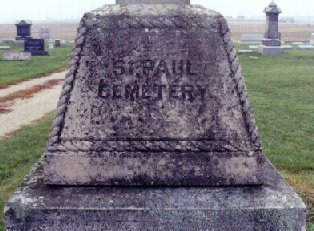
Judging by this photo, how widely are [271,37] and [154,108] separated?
24995 mm

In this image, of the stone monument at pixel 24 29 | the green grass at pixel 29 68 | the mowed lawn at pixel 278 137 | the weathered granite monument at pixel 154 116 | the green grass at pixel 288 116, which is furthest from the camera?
the stone monument at pixel 24 29

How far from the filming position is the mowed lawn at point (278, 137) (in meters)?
6.12

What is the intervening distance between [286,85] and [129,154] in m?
12.9

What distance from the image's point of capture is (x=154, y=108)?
3.23 m

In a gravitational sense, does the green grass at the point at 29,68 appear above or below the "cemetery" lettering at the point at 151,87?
below

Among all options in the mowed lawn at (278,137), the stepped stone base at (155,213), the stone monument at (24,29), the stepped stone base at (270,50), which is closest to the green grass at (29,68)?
the mowed lawn at (278,137)

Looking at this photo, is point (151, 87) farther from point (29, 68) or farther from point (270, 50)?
point (270, 50)

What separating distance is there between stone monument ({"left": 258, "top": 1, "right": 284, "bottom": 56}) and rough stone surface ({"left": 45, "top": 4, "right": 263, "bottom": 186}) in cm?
2394

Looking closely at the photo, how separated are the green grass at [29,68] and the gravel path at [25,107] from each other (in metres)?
1.21

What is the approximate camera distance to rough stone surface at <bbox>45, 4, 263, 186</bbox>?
3182 mm

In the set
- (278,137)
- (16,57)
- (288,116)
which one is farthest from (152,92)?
(16,57)

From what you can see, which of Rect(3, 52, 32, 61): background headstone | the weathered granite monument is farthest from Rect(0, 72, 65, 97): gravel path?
the weathered granite monument

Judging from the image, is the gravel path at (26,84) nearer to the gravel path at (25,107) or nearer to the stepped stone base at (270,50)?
the gravel path at (25,107)

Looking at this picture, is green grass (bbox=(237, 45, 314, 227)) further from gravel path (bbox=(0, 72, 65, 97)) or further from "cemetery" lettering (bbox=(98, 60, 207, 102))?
gravel path (bbox=(0, 72, 65, 97))
